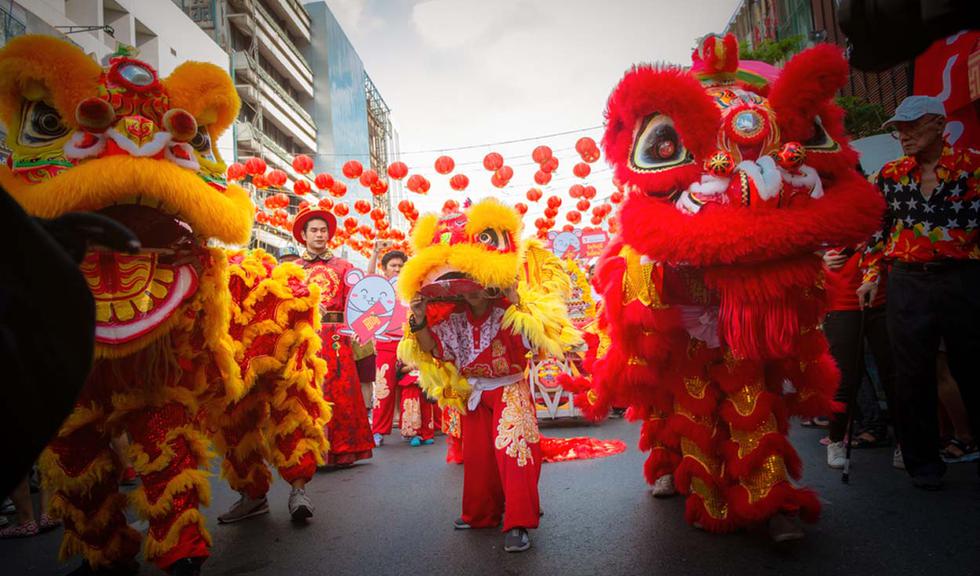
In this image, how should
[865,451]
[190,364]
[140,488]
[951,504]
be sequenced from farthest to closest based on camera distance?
1. [865,451]
2. [951,504]
3. [190,364]
4. [140,488]

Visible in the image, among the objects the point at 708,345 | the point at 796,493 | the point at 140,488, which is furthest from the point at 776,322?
the point at 140,488

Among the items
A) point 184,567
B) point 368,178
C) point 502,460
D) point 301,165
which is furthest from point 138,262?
point 301,165

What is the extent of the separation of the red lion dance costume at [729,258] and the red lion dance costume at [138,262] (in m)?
1.81

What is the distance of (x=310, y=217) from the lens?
5.32 metres

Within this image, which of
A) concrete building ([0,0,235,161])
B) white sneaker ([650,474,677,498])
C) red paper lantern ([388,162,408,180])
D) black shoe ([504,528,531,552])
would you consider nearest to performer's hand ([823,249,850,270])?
white sneaker ([650,474,677,498])

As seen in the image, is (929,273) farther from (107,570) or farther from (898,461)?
(107,570)

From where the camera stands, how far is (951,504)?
3.13 m

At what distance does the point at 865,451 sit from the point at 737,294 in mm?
2809

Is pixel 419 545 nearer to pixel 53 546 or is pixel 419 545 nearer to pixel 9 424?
pixel 53 546

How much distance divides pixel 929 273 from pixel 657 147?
1822 mm

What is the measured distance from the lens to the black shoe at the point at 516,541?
2951 millimetres

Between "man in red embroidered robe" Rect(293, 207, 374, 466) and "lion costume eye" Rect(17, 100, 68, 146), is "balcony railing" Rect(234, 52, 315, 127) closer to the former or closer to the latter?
"man in red embroidered robe" Rect(293, 207, 374, 466)

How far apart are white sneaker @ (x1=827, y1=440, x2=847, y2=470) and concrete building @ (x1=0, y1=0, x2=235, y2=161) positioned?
33.3 feet

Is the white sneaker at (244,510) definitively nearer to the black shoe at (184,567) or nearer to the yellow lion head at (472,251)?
the black shoe at (184,567)
